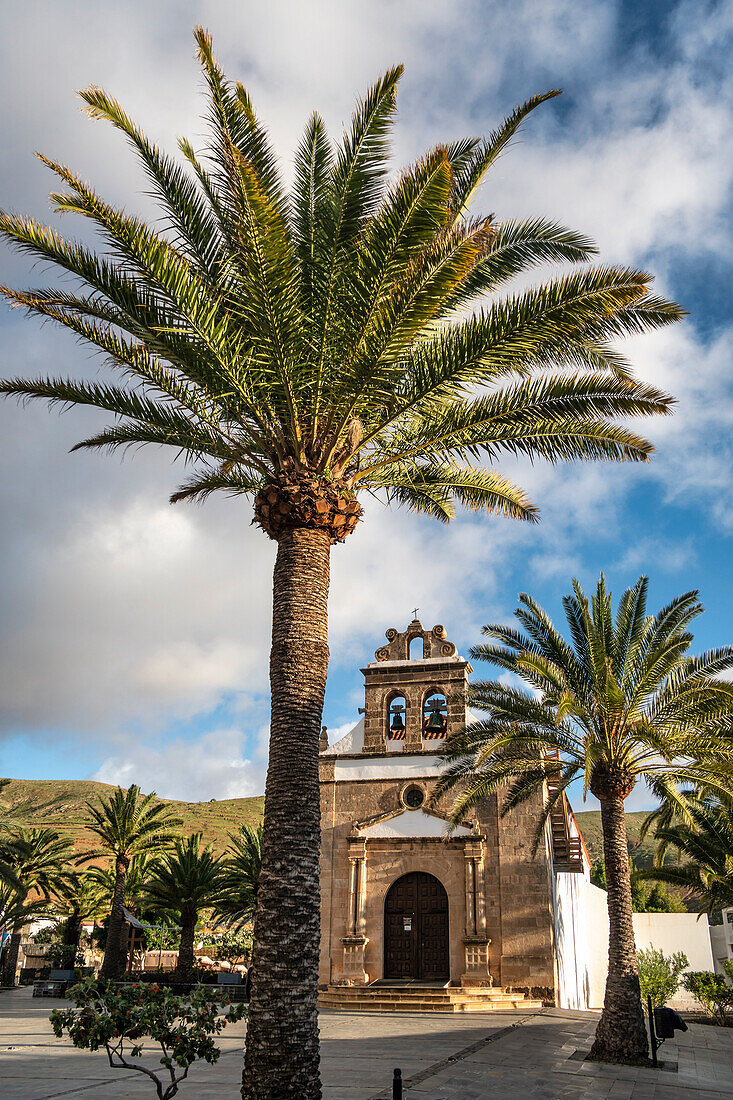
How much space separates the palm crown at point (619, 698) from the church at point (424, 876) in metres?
6.69

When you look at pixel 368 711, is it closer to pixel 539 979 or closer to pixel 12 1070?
pixel 539 979

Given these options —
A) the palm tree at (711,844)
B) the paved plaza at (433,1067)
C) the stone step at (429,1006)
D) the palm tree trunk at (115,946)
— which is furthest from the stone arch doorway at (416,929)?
the palm tree trunk at (115,946)

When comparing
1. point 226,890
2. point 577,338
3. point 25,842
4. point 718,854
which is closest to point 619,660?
point 577,338

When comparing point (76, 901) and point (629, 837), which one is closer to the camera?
point (76, 901)

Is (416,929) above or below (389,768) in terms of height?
below

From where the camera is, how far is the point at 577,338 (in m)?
8.98

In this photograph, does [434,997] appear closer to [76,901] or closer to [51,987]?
[51,987]

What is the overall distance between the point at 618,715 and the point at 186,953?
18097 mm

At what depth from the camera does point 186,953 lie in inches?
1005

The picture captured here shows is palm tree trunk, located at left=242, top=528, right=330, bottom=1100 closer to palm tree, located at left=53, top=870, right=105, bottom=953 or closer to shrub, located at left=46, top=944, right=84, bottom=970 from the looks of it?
shrub, located at left=46, top=944, right=84, bottom=970

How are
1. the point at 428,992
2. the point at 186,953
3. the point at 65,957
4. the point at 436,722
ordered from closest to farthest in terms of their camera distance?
the point at 428,992 → the point at 436,722 → the point at 186,953 → the point at 65,957

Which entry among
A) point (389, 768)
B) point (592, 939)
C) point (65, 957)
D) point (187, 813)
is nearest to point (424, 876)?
point (389, 768)

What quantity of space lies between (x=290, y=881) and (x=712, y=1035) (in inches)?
617

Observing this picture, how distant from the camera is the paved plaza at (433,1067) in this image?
9.27 meters
